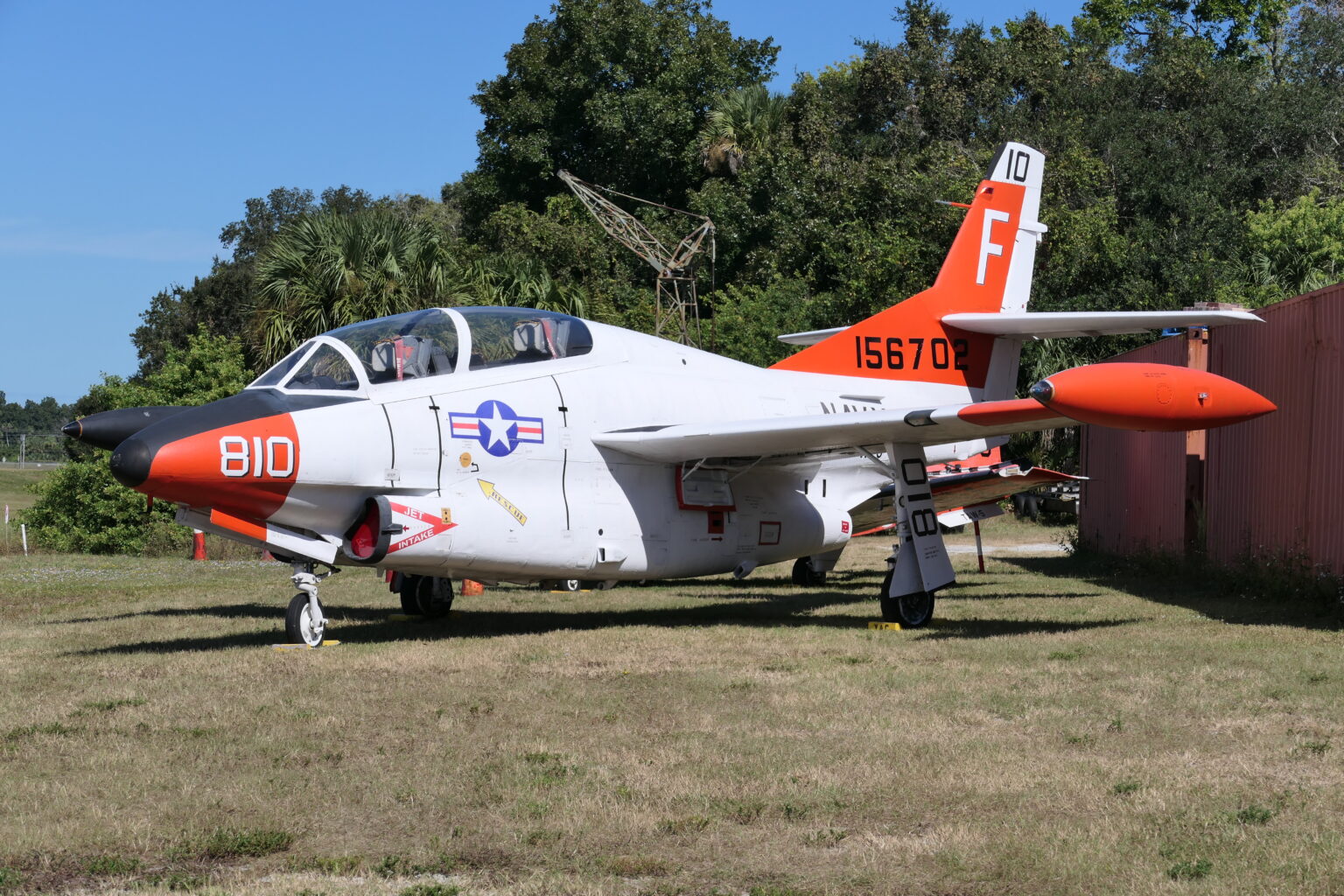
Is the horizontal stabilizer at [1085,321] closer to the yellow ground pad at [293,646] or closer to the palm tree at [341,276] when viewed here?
the yellow ground pad at [293,646]

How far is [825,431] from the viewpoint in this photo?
39.1ft

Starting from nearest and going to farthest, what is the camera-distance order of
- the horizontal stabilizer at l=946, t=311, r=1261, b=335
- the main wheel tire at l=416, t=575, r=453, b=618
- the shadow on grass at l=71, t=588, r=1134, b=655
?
the shadow on grass at l=71, t=588, r=1134, b=655 < the horizontal stabilizer at l=946, t=311, r=1261, b=335 < the main wheel tire at l=416, t=575, r=453, b=618

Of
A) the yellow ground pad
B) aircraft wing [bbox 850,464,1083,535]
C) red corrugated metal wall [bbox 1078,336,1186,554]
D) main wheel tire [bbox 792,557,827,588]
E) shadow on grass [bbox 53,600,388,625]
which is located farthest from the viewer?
main wheel tire [bbox 792,557,827,588]

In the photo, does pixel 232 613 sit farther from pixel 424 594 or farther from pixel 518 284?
pixel 518 284

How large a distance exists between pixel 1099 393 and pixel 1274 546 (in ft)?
19.4

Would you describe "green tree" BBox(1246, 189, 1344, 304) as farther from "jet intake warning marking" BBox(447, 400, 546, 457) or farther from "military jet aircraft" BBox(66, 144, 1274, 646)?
"jet intake warning marking" BBox(447, 400, 546, 457)

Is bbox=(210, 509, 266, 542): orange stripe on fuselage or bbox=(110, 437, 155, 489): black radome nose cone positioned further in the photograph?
bbox=(210, 509, 266, 542): orange stripe on fuselage

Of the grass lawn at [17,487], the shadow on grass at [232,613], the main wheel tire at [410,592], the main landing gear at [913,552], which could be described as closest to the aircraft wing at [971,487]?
the main landing gear at [913,552]

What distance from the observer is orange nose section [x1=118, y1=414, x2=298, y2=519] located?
9461mm

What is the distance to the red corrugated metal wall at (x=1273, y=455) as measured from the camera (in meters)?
13.0

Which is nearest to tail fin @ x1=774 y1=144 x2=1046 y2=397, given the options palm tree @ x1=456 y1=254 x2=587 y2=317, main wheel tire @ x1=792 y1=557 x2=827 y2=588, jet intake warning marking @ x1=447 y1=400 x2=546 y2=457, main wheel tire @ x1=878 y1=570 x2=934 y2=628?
main wheel tire @ x1=878 y1=570 x2=934 y2=628

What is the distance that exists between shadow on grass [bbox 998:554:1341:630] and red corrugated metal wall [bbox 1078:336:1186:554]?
42 centimetres

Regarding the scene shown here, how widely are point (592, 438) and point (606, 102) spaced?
135ft

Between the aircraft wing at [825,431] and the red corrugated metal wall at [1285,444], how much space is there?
11.0ft
